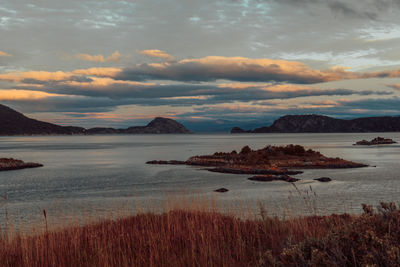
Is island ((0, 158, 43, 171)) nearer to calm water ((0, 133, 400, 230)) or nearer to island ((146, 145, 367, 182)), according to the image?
calm water ((0, 133, 400, 230))

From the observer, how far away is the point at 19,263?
398 inches

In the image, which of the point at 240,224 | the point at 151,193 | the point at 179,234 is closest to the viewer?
the point at 179,234

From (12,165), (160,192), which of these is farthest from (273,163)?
(12,165)

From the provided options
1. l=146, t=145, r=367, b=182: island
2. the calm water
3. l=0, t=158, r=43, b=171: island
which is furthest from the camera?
l=0, t=158, r=43, b=171: island

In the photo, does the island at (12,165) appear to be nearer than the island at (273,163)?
No

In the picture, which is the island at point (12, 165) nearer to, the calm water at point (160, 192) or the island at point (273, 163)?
the calm water at point (160, 192)

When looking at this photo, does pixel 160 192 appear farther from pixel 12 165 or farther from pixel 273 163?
pixel 12 165

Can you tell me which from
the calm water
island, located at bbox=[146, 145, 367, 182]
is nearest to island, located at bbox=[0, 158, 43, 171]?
the calm water

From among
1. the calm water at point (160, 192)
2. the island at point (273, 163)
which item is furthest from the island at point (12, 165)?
the island at point (273, 163)

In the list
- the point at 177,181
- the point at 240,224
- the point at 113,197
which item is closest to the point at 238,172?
the point at 177,181

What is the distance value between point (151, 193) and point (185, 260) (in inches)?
1340

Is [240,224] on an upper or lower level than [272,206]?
upper

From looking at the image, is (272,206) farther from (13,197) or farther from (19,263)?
(13,197)

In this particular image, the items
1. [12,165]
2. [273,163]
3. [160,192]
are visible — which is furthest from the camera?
[273,163]
